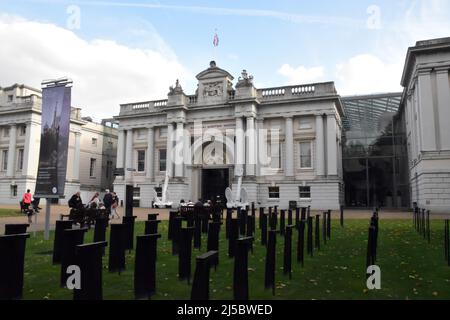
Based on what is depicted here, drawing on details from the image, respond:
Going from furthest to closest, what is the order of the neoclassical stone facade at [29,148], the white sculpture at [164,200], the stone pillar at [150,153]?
1. the neoclassical stone facade at [29,148]
2. the stone pillar at [150,153]
3. the white sculpture at [164,200]

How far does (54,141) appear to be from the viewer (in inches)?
453

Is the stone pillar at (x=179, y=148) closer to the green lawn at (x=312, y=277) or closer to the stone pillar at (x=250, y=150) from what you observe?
the stone pillar at (x=250, y=150)

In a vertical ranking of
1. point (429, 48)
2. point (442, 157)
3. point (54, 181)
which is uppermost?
point (429, 48)

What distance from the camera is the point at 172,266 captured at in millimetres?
7512

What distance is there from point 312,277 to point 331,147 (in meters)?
28.4

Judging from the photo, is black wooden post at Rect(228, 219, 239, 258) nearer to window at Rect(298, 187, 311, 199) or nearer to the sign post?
the sign post

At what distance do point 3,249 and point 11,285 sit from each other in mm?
527

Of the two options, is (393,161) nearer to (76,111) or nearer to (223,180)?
(223,180)

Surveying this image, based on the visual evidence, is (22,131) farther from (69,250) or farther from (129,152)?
(69,250)

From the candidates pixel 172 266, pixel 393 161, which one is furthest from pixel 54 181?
pixel 393 161

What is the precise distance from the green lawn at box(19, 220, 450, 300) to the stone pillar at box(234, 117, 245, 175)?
25.2m

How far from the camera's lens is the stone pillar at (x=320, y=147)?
111 ft

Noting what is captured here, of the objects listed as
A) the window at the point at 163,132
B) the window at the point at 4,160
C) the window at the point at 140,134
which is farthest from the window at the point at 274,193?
the window at the point at 4,160

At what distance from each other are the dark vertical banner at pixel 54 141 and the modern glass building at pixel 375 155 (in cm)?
3319
